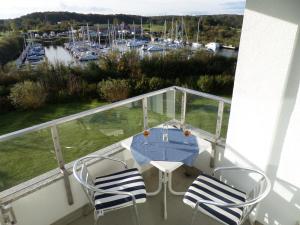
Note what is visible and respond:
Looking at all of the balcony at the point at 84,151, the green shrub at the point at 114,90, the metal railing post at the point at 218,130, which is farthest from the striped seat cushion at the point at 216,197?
the green shrub at the point at 114,90

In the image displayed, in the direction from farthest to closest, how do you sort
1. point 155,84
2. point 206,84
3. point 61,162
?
point 155,84, point 206,84, point 61,162

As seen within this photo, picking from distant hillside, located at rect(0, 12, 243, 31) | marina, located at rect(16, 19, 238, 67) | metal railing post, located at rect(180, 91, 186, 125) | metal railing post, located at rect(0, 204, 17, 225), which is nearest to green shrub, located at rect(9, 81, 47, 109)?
marina, located at rect(16, 19, 238, 67)

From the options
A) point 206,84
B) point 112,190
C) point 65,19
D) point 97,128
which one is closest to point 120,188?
point 112,190

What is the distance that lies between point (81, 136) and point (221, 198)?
1.99 meters

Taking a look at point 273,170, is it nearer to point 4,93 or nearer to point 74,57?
point 4,93

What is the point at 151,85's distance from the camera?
43.7ft

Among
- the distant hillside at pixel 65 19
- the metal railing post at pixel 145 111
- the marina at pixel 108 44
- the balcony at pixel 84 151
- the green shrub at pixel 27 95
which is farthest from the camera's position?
the marina at pixel 108 44

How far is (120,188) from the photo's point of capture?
2.27 m

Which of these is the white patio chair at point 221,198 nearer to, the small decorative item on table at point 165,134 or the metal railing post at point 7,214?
the small decorative item on table at point 165,134

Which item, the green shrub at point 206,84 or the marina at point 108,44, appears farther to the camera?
the marina at point 108,44

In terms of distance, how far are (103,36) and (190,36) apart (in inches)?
247

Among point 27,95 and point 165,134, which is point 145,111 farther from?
point 27,95

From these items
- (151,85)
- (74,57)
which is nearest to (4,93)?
(74,57)

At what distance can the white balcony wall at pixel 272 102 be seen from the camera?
188 cm
